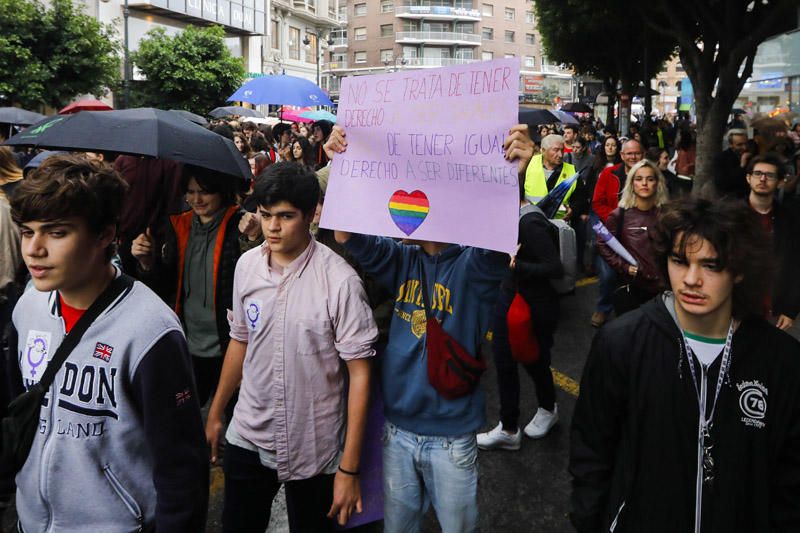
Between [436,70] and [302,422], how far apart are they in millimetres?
1339

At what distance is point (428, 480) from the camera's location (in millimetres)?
2404

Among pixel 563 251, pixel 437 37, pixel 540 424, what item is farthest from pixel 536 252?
pixel 437 37

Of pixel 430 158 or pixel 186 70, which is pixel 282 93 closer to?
pixel 430 158

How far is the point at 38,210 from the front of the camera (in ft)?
5.44

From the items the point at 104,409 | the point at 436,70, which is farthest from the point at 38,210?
the point at 436,70

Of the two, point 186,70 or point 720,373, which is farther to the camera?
point 186,70

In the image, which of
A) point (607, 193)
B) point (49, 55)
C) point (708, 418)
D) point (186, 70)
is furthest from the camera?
point (186, 70)

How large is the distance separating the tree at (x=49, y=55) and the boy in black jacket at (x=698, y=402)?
1837cm

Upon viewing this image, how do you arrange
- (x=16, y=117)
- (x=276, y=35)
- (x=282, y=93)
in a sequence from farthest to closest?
(x=276, y=35), (x=282, y=93), (x=16, y=117)

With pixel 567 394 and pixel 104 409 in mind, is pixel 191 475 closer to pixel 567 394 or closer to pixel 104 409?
pixel 104 409

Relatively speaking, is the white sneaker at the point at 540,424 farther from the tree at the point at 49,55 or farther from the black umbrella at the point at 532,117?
the tree at the point at 49,55

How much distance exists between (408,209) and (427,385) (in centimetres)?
63

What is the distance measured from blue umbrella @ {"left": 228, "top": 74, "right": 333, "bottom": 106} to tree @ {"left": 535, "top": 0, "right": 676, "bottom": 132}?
11.1m

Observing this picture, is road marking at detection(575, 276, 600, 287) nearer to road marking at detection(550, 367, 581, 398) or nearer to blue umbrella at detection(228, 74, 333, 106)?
road marking at detection(550, 367, 581, 398)
